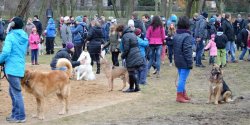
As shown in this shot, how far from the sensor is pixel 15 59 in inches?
404

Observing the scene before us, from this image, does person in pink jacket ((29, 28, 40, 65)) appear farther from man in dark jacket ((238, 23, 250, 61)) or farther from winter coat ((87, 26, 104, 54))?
man in dark jacket ((238, 23, 250, 61))

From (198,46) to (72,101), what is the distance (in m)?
9.09

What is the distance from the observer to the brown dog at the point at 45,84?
34.5ft

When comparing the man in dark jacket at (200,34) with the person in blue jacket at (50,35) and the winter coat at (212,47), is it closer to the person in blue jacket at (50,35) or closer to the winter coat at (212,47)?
the winter coat at (212,47)

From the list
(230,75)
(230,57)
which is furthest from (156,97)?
(230,57)

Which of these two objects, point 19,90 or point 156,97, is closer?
point 19,90

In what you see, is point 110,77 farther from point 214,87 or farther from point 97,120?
point 97,120

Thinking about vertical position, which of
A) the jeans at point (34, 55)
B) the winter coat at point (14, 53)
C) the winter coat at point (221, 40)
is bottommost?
the jeans at point (34, 55)

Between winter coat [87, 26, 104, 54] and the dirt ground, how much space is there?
1.78 metres

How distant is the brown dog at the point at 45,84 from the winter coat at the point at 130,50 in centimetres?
313

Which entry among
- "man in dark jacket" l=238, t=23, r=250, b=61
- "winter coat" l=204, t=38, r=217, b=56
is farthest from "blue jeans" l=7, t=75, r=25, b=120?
"man in dark jacket" l=238, t=23, r=250, b=61

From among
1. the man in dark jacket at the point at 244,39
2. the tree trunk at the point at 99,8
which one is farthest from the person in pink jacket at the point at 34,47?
the tree trunk at the point at 99,8

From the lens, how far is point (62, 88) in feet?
36.8

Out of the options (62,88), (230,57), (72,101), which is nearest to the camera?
(62,88)
